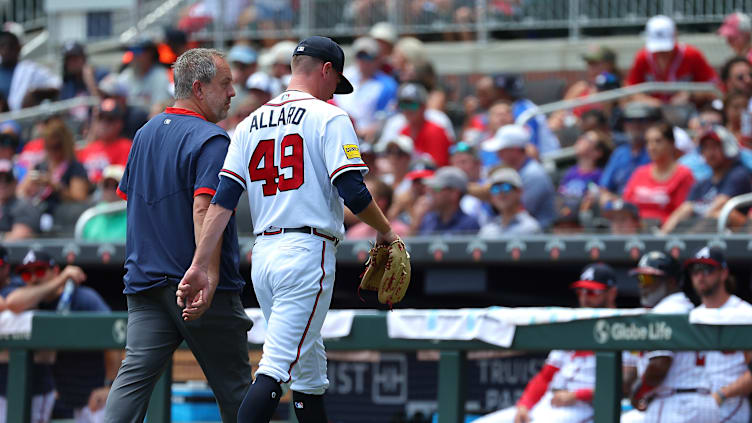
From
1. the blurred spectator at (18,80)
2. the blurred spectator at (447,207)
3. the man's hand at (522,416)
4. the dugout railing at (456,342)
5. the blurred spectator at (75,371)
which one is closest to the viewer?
the dugout railing at (456,342)

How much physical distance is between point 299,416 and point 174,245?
2.85 ft

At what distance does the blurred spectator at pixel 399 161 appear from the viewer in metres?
9.57

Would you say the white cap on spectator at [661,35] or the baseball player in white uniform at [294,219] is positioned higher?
the white cap on spectator at [661,35]

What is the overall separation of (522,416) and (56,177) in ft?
17.7

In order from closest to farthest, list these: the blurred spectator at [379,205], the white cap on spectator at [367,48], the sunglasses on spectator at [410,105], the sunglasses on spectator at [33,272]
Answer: the sunglasses on spectator at [33,272]
the blurred spectator at [379,205]
the sunglasses on spectator at [410,105]
the white cap on spectator at [367,48]

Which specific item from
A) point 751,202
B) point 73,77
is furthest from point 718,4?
point 73,77

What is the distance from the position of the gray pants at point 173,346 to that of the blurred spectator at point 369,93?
Answer: 240 inches

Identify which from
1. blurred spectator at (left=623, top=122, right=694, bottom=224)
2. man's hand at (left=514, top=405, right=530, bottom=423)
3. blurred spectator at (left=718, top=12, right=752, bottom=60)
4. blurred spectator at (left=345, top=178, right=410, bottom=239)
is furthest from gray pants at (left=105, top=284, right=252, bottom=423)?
blurred spectator at (left=718, top=12, right=752, bottom=60)

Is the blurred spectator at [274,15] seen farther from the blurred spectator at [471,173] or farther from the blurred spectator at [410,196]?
the blurred spectator at [410,196]

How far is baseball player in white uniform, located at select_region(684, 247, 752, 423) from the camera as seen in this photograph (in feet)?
20.0

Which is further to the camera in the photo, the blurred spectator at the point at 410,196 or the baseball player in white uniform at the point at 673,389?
the blurred spectator at the point at 410,196

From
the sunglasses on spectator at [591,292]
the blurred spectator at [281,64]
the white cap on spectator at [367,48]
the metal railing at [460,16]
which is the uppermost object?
the metal railing at [460,16]

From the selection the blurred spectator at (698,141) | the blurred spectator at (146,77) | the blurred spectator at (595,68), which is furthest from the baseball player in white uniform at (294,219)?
the blurred spectator at (146,77)

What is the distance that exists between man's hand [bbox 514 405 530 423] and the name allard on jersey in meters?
2.30
